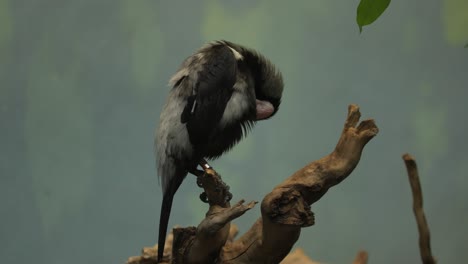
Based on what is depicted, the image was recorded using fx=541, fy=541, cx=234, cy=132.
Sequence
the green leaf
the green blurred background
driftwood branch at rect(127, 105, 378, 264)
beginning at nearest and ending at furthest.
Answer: the green leaf < driftwood branch at rect(127, 105, 378, 264) < the green blurred background

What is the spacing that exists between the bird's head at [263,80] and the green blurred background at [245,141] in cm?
68

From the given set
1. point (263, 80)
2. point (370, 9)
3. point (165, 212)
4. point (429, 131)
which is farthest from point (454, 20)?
point (370, 9)

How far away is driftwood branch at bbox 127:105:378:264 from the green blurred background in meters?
1.20

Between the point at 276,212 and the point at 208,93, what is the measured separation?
0.71 metres

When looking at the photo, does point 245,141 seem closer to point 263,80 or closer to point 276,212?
point 263,80

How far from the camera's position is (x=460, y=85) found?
121 inches

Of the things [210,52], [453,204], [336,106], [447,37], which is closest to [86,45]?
[210,52]

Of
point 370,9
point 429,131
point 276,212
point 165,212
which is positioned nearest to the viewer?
point 370,9

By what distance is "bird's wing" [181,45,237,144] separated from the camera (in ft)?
6.92

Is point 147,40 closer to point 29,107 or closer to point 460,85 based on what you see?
point 29,107

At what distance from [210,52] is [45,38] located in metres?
1.23

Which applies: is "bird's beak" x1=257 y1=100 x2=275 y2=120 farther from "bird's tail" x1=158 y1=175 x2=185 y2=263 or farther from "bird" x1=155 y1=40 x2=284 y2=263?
"bird's tail" x1=158 y1=175 x2=185 y2=263

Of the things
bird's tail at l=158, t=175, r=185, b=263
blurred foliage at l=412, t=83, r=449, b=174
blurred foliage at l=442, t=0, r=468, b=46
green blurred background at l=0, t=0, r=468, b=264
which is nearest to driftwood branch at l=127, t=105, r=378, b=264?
bird's tail at l=158, t=175, r=185, b=263

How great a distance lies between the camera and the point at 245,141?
3143 millimetres
